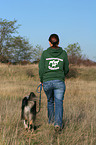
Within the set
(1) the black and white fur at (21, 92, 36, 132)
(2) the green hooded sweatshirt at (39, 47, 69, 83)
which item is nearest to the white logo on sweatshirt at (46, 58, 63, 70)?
(2) the green hooded sweatshirt at (39, 47, 69, 83)

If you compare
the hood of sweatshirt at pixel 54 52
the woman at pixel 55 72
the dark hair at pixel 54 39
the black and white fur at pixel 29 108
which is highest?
the dark hair at pixel 54 39

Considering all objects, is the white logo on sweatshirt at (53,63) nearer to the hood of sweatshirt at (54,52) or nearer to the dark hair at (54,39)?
the hood of sweatshirt at (54,52)

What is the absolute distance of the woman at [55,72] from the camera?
4.11m

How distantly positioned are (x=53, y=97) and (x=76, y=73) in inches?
692

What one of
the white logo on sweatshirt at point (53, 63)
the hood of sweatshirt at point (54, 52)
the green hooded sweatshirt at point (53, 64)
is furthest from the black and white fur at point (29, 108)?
the hood of sweatshirt at point (54, 52)

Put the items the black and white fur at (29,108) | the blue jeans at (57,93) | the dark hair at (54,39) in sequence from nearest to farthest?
1. the black and white fur at (29,108)
2. the blue jeans at (57,93)
3. the dark hair at (54,39)

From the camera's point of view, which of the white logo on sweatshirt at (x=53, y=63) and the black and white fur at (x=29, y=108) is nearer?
the black and white fur at (x=29, y=108)

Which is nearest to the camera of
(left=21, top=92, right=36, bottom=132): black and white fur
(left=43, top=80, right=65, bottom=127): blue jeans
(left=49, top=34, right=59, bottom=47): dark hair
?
(left=21, top=92, right=36, bottom=132): black and white fur

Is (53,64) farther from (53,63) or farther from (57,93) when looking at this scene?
(57,93)

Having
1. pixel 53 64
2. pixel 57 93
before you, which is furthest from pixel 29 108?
pixel 53 64

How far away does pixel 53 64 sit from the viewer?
4.12m

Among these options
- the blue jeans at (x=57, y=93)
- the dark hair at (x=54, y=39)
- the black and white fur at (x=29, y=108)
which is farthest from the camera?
the dark hair at (x=54, y=39)

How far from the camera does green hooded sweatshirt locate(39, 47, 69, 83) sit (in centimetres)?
411

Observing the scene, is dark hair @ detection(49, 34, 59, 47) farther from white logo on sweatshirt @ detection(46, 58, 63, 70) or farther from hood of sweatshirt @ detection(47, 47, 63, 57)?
white logo on sweatshirt @ detection(46, 58, 63, 70)
